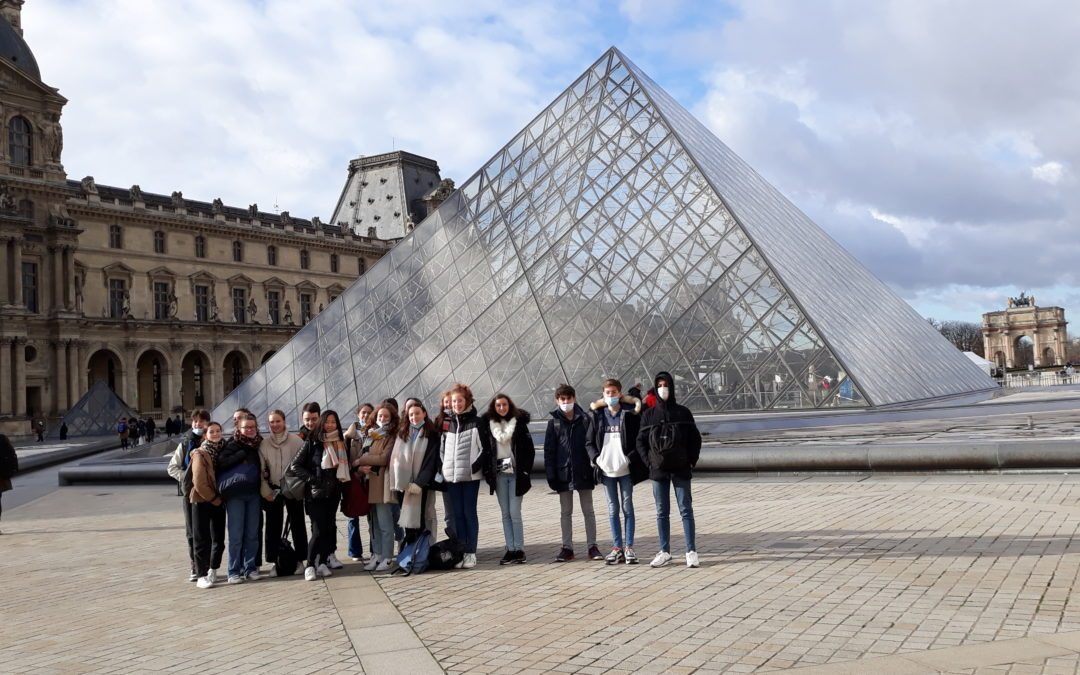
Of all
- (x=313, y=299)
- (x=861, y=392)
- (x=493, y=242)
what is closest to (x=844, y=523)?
(x=861, y=392)

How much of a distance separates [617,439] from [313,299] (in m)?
61.2

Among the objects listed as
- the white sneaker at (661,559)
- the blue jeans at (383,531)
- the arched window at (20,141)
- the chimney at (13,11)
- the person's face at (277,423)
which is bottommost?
the white sneaker at (661,559)

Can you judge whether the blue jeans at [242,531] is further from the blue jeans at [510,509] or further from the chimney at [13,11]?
the chimney at [13,11]

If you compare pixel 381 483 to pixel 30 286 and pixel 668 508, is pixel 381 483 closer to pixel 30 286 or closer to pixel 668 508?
pixel 668 508

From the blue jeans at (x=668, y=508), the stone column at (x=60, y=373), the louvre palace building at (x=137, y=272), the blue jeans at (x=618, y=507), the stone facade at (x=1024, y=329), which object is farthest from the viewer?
the stone facade at (x=1024, y=329)

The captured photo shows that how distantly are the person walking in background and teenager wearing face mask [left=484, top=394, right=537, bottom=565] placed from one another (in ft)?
6.67

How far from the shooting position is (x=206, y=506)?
7.03 metres

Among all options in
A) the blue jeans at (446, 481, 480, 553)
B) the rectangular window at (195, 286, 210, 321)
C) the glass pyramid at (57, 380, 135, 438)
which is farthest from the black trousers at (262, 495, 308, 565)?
the rectangular window at (195, 286, 210, 321)

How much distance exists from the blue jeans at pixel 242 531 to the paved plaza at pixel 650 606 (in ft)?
1.33

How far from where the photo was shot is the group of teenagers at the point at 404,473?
689cm

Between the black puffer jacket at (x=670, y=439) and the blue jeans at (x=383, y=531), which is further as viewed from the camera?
the blue jeans at (x=383, y=531)

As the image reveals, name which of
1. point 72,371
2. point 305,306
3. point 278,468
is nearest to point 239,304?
point 305,306

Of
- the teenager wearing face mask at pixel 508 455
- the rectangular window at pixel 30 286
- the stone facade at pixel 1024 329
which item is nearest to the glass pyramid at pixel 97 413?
the rectangular window at pixel 30 286

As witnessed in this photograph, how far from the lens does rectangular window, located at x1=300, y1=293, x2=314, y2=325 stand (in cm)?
6481
